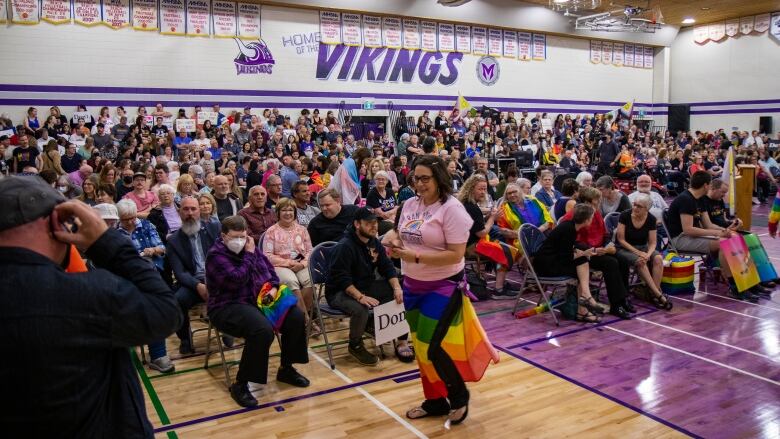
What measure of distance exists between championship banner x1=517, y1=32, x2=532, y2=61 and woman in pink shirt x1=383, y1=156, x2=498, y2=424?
17.8 meters

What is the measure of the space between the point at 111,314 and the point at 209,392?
2.90 metres

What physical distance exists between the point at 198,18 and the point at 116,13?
5.85 feet

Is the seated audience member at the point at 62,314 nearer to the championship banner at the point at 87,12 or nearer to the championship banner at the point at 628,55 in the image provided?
the championship banner at the point at 87,12

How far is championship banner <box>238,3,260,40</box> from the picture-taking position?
48.7 ft

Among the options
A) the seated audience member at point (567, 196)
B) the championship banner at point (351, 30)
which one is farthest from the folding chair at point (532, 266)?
the championship banner at point (351, 30)

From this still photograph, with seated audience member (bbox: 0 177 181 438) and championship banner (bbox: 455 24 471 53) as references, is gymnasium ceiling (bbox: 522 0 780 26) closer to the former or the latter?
championship banner (bbox: 455 24 471 53)

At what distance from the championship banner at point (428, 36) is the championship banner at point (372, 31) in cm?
145

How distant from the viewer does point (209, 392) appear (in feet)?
13.4

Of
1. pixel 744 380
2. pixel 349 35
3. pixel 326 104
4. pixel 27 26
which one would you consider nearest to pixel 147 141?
pixel 27 26

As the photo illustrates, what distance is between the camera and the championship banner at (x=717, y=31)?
22.6m

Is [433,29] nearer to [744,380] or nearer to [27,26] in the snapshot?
[27,26]

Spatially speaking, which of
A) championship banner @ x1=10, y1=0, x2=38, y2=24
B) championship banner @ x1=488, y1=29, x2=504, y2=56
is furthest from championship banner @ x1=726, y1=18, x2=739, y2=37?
championship banner @ x1=10, y1=0, x2=38, y2=24

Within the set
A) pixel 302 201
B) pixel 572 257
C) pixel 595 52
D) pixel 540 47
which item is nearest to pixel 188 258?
pixel 302 201

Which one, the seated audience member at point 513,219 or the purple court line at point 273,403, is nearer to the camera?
the purple court line at point 273,403
